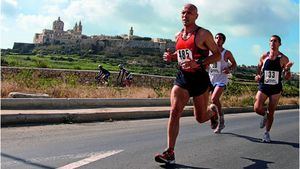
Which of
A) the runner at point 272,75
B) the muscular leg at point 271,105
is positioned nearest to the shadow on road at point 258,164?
the runner at point 272,75

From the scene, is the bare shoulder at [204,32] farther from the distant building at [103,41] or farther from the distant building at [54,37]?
the distant building at [54,37]

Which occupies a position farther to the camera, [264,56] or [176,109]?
[264,56]

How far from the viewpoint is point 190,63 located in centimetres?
632

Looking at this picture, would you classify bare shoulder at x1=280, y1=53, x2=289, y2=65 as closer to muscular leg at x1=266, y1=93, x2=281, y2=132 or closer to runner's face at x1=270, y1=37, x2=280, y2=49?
runner's face at x1=270, y1=37, x2=280, y2=49

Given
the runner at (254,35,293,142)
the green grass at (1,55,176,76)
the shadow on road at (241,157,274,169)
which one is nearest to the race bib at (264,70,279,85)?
the runner at (254,35,293,142)

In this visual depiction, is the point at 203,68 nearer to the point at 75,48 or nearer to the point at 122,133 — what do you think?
the point at 122,133

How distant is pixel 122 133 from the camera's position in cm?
943

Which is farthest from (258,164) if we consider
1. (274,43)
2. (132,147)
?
(274,43)

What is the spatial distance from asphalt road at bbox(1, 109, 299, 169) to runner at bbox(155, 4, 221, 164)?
0.74 m

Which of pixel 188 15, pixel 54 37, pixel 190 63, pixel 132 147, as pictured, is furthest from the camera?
pixel 54 37

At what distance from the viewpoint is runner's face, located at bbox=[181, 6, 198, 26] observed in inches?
258

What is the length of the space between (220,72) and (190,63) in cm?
413

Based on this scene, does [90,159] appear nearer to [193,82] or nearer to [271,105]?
[193,82]

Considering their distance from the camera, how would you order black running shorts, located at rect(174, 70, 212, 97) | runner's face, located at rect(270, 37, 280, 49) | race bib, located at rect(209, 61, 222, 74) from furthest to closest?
race bib, located at rect(209, 61, 222, 74) < runner's face, located at rect(270, 37, 280, 49) < black running shorts, located at rect(174, 70, 212, 97)
